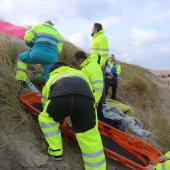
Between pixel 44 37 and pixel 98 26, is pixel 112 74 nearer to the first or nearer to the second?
pixel 98 26

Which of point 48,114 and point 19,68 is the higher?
point 19,68

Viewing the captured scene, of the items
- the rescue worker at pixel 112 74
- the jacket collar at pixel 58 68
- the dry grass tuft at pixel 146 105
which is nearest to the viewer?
the jacket collar at pixel 58 68

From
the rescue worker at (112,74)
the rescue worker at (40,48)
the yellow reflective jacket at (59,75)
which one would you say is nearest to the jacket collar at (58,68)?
the yellow reflective jacket at (59,75)

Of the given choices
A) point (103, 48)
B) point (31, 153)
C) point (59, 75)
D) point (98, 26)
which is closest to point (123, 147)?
point (31, 153)

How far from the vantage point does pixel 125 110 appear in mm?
8672

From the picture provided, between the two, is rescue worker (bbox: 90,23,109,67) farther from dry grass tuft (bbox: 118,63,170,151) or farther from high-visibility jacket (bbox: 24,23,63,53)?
dry grass tuft (bbox: 118,63,170,151)

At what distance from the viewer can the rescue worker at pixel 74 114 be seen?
539cm

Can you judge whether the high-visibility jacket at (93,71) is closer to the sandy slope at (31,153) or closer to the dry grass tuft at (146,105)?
the sandy slope at (31,153)

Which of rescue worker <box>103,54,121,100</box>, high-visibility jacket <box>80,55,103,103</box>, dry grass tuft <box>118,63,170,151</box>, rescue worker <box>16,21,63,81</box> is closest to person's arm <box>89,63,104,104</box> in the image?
high-visibility jacket <box>80,55,103,103</box>

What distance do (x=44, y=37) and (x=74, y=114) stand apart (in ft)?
8.44

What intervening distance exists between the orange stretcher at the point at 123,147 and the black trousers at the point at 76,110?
31.3 inches

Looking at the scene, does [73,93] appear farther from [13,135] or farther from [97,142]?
[13,135]

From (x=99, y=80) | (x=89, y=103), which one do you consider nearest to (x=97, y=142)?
(x=89, y=103)

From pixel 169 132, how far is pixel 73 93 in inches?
177
